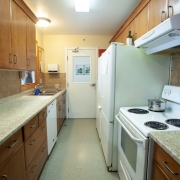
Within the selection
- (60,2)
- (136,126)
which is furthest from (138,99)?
(60,2)

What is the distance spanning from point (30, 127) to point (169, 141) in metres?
1.17

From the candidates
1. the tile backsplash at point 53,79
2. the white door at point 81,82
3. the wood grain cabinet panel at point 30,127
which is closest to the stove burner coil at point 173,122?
the wood grain cabinet panel at point 30,127

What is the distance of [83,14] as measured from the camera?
2.40 m

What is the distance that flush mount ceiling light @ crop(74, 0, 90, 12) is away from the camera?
1949mm

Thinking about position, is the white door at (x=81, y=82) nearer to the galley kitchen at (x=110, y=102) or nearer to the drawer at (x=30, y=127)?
the galley kitchen at (x=110, y=102)

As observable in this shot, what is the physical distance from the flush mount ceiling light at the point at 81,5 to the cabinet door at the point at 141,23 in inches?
30.8

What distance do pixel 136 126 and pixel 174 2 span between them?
3.68 feet

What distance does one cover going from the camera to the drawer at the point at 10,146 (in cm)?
86

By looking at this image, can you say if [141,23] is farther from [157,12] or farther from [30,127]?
[30,127]

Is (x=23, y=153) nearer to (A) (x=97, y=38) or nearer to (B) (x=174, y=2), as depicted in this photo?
(B) (x=174, y=2)

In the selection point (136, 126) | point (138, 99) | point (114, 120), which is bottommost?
point (114, 120)

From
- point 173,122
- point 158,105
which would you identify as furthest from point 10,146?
point 158,105

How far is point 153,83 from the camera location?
1680 millimetres

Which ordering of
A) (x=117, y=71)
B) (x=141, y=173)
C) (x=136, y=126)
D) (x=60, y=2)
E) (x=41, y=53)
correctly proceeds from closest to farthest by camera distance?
1. (x=141, y=173)
2. (x=136, y=126)
3. (x=117, y=71)
4. (x=60, y=2)
5. (x=41, y=53)
